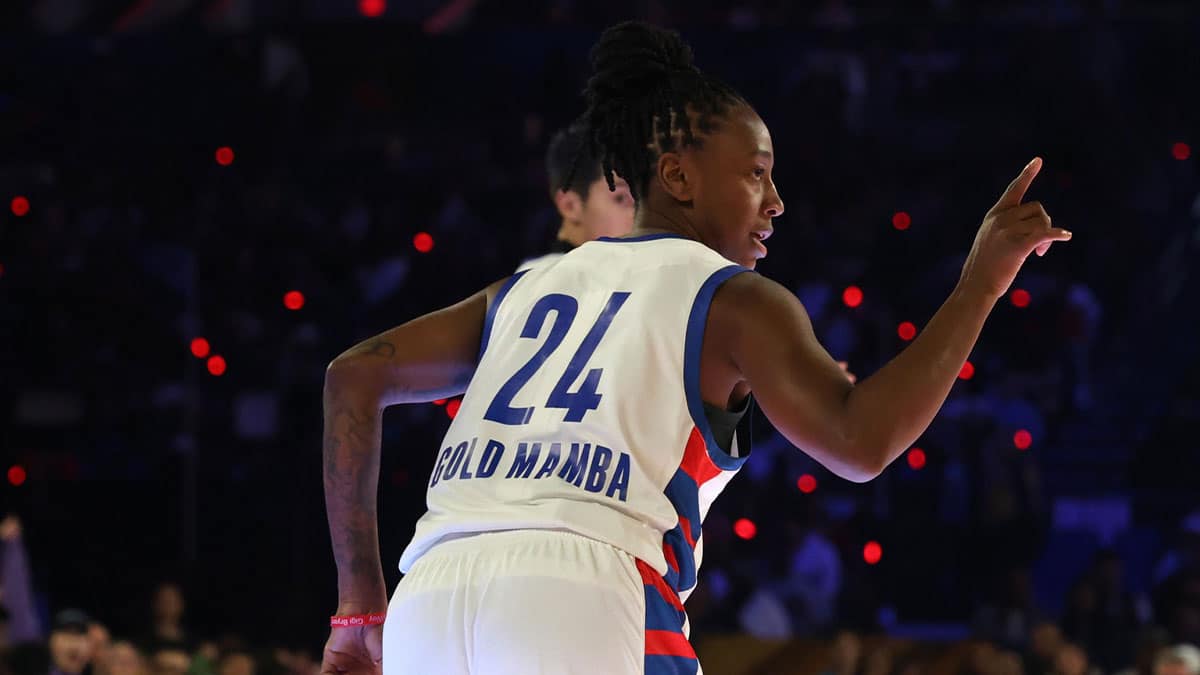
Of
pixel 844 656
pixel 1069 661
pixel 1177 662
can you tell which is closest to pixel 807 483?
pixel 844 656

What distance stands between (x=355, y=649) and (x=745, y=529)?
6.02 meters

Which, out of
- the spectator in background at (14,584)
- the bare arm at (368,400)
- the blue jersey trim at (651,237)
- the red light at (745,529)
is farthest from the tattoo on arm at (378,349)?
the red light at (745,529)

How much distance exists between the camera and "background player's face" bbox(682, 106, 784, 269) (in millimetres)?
2412

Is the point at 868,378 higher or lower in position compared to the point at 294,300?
higher

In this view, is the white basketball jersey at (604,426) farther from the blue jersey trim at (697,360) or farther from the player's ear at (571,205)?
the player's ear at (571,205)

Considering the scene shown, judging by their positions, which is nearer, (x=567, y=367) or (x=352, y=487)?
(x=567, y=367)

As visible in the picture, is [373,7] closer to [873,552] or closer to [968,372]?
[968,372]

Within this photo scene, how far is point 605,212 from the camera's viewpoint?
11.8ft

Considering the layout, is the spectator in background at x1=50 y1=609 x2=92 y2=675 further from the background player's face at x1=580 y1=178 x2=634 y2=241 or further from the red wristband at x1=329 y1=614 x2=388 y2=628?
the red wristband at x1=329 y1=614 x2=388 y2=628

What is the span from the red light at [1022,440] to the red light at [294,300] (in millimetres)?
3948

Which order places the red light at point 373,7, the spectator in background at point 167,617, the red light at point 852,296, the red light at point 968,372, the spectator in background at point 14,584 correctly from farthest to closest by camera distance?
the red light at point 373,7
the red light at point 852,296
the red light at point 968,372
the spectator in background at point 14,584
the spectator in background at point 167,617

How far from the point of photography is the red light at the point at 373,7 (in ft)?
32.3

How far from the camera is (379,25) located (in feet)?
31.2

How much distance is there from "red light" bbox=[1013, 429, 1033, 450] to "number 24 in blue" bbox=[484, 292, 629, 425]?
21.1 ft
